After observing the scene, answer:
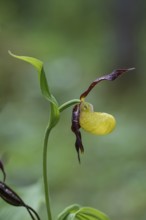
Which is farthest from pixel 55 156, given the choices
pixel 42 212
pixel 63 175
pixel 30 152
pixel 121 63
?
pixel 121 63

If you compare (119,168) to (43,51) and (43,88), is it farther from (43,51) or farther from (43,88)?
(43,51)

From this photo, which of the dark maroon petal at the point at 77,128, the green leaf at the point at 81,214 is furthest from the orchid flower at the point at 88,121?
the green leaf at the point at 81,214

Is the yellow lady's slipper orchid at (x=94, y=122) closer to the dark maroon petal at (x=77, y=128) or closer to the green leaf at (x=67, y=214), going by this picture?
the dark maroon petal at (x=77, y=128)

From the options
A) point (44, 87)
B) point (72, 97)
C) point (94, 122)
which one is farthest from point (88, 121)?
point (72, 97)

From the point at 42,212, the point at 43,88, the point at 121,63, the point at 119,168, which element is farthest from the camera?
the point at 121,63

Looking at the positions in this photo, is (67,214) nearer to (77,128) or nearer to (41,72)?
(77,128)
